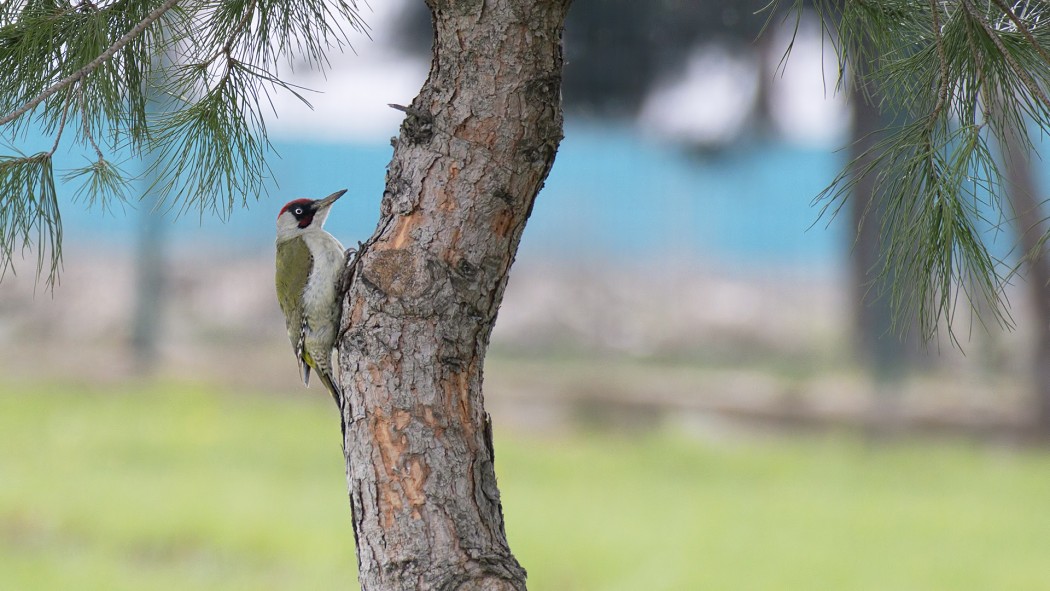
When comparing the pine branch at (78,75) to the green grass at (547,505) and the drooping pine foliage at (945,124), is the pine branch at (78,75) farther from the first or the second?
the green grass at (547,505)

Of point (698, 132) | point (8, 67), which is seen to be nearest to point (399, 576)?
point (8, 67)

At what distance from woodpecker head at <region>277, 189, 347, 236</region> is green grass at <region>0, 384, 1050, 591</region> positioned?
1.83m

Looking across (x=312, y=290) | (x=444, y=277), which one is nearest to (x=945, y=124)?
(x=444, y=277)

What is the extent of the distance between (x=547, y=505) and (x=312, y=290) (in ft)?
9.90

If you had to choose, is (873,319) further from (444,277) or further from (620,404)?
(444,277)

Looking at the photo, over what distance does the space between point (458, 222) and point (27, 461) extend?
4.41 meters

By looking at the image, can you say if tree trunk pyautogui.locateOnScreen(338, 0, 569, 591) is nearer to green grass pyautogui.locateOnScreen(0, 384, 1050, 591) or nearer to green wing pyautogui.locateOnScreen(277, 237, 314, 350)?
green wing pyautogui.locateOnScreen(277, 237, 314, 350)

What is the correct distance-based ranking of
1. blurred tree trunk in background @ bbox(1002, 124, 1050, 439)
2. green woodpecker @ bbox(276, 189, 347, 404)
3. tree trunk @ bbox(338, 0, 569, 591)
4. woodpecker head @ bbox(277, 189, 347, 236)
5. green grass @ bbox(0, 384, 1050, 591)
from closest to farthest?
1. tree trunk @ bbox(338, 0, 569, 591)
2. green woodpecker @ bbox(276, 189, 347, 404)
3. woodpecker head @ bbox(277, 189, 347, 236)
4. green grass @ bbox(0, 384, 1050, 591)
5. blurred tree trunk in background @ bbox(1002, 124, 1050, 439)

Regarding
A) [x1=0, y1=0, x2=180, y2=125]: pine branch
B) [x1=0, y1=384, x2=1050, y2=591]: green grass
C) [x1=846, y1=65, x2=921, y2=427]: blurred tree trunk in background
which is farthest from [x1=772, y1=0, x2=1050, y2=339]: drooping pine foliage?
[x1=846, y1=65, x2=921, y2=427]: blurred tree trunk in background

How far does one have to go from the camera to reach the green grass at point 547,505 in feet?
13.0

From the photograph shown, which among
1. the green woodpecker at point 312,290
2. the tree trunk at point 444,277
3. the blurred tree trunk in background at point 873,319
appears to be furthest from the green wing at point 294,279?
the blurred tree trunk in background at point 873,319

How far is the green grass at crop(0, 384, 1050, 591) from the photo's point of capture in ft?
13.0

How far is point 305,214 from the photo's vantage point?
2.32 metres

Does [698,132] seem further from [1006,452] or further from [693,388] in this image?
[1006,452]
